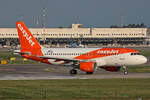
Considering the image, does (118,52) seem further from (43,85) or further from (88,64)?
(43,85)

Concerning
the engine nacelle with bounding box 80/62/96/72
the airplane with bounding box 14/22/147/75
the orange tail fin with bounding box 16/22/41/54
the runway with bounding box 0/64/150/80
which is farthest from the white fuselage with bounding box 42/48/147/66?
the engine nacelle with bounding box 80/62/96/72

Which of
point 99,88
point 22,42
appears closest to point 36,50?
point 22,42

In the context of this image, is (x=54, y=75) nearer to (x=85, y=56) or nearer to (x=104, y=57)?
(x=85, y=56)

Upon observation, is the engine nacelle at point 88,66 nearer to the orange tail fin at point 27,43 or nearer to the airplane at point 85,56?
the airplane at point 85,56

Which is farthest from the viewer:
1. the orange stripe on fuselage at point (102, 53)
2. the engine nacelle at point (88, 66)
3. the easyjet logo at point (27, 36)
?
the easyjet logo at point (27, 36)

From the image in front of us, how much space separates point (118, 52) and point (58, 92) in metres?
21.7

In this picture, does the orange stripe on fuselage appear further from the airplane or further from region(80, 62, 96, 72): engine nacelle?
region(80, 62, 96, 72): engine nacelle

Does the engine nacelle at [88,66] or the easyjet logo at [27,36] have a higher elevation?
the easyjet logo at [27,36]

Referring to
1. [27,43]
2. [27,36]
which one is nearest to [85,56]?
[27,43]

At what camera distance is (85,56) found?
5756 cm

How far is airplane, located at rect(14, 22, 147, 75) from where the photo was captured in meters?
56.3

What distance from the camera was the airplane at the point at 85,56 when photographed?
2216 inches

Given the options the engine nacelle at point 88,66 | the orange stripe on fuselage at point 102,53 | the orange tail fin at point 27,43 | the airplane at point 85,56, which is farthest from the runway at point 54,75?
the orange tail fin at point 27,43

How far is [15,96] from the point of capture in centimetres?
3441
